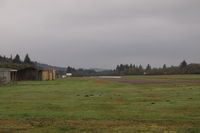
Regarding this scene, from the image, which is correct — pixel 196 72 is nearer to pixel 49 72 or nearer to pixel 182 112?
pixel 49 72

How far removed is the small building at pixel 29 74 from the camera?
7175cm

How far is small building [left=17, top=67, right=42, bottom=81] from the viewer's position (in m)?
71.8

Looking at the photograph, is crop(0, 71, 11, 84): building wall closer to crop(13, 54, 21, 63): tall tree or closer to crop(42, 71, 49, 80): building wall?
crop(42, 71, 49, 80): building wall

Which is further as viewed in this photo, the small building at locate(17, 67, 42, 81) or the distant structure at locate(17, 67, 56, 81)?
the small building at locate(17, 67, 42, 81)

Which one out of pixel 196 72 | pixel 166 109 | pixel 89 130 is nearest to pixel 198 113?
pixel 166 109

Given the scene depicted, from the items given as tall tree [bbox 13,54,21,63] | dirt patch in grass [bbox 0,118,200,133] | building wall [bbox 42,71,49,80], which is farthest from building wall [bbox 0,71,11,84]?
tall tree [bbox 13,54,21,63]

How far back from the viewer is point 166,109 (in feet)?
50.5

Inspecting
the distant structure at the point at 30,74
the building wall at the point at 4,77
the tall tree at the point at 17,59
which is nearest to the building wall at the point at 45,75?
the distant structure at the point at 30,74

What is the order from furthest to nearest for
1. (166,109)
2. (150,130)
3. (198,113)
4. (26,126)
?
(166,109), (198,113), (26,126), (150,130)

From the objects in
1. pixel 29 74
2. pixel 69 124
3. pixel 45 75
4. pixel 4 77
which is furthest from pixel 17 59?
pixel 69 124

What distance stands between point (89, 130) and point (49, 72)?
231 ft

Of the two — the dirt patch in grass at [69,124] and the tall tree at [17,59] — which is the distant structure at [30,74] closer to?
the tall tree at [17,59]

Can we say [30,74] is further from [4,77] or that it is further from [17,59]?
[17,59]

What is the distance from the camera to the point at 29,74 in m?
71.9
